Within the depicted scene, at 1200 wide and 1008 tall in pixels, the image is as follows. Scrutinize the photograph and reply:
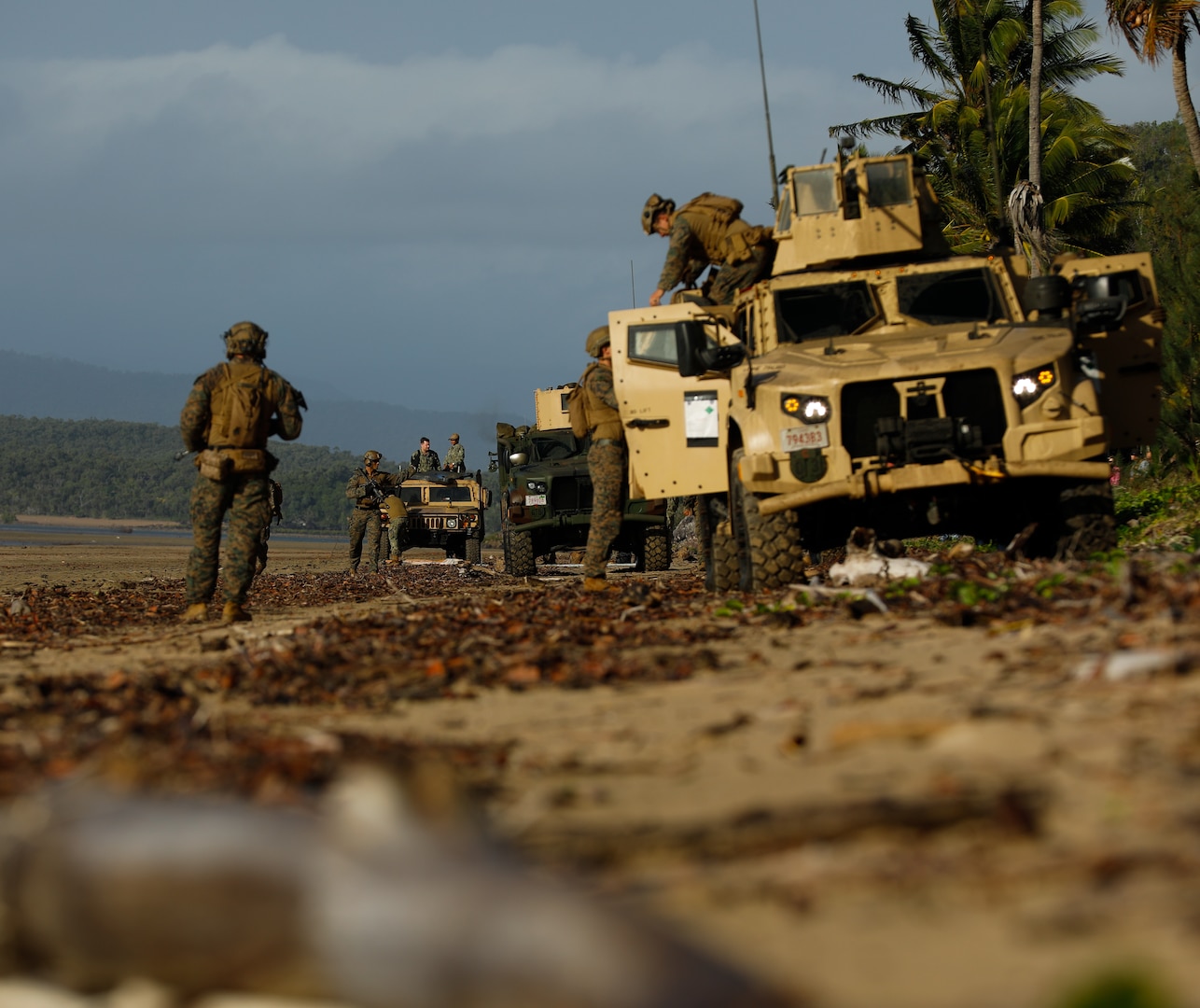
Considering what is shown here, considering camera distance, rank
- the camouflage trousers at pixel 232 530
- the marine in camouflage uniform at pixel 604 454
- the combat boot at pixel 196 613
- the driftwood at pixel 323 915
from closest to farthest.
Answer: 1. the driftwood at pixel 323 915
2. the camouflage trousers at pixel 232 530
3. the combat boot at pixel 196 613
4. the marine in camouflage uniform at pixel 604 454

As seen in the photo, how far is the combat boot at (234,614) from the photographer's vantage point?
1012 centimetres

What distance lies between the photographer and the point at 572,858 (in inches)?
105

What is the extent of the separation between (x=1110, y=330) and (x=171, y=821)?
24.6ft

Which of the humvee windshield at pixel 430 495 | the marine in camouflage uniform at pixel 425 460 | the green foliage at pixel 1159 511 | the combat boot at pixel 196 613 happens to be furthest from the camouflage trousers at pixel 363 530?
the combat boot at pixel 196 613

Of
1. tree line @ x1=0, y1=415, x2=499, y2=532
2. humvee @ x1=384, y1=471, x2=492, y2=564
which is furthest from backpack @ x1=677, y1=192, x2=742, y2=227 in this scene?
tree line @ x1=0, y1=415, x2=499, y2=532

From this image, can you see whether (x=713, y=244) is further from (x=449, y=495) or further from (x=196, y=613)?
(x=449, y=495)

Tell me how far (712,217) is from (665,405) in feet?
4.74

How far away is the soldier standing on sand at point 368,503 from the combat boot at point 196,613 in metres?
12.1

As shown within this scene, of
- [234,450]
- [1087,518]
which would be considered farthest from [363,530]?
[1087,518]

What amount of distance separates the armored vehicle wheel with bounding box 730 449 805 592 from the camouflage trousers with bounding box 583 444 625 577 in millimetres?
2284

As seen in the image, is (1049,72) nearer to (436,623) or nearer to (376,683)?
(436,623)

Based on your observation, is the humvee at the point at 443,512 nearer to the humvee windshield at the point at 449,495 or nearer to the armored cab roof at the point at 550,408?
the humvee windshield at the point at 449,495

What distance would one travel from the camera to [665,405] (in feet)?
33.9

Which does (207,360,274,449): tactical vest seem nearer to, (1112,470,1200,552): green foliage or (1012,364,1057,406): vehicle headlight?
(1012,364,1057,406): vehicle headlight
